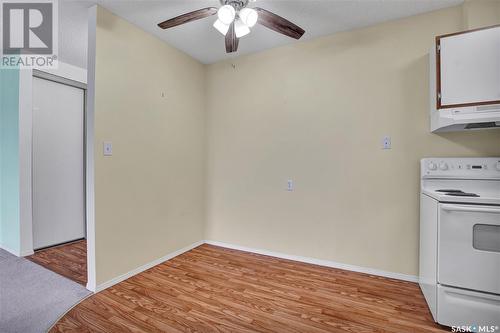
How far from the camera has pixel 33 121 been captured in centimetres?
291

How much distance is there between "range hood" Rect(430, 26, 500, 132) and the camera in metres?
1.68

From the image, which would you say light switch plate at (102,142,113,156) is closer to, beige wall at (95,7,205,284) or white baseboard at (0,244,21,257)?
beige wall at (95,7,205,284)

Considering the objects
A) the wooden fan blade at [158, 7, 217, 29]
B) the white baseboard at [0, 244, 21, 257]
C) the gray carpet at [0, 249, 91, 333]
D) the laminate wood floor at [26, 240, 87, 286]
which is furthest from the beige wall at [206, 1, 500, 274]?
the white baseboard at [0, 244, 21, 257]

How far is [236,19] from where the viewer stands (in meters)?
1.87

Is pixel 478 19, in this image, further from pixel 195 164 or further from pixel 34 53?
pixel 34 53

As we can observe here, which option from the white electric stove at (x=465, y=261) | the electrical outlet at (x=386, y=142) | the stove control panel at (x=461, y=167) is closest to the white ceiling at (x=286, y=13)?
the electrical outlet at (x=386, y=142)

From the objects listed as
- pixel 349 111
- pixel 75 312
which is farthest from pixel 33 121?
pixel 349 111

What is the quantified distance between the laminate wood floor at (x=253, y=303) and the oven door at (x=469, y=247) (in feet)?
1.34

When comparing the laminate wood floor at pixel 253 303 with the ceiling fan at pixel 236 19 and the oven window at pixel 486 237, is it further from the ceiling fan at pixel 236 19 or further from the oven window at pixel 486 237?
the ceiling fan at pixel 236 19

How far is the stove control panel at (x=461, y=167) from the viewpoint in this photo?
1.86 m

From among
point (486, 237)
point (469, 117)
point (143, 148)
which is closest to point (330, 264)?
point (486, 237)

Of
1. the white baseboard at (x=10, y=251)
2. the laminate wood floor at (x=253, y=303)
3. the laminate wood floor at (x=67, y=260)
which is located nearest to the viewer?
the laminate wood floor at (x=253, y=303)

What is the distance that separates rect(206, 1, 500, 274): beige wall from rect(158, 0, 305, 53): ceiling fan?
87 cm

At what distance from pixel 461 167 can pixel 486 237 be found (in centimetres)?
69
